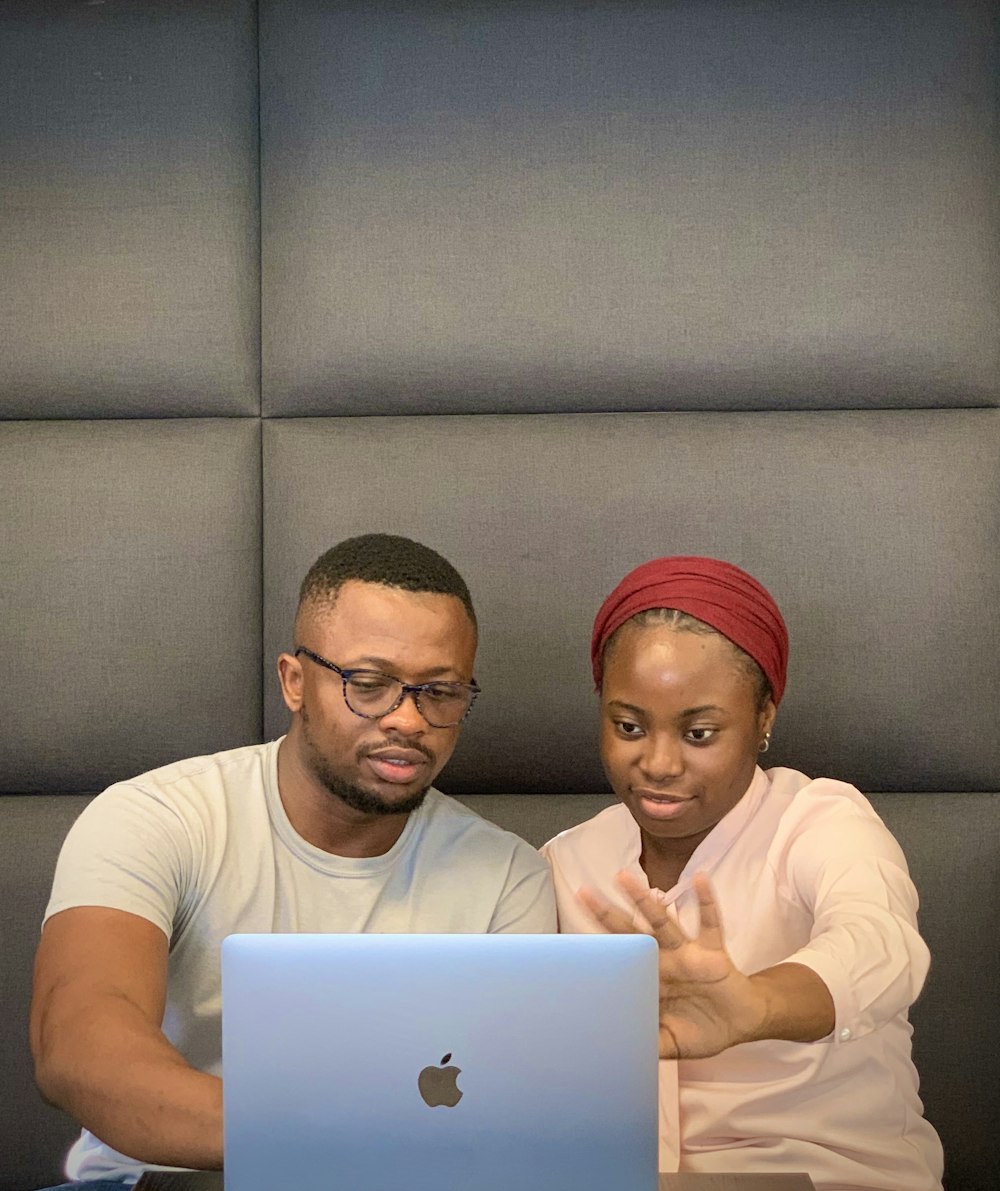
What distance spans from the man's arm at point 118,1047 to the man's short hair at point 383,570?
0.47 m

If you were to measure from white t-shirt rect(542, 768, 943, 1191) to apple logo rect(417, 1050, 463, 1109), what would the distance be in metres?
0.49

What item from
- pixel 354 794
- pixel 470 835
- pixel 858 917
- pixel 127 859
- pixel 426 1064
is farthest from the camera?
pixel 470 835

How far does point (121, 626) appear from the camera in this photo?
87.2 inches

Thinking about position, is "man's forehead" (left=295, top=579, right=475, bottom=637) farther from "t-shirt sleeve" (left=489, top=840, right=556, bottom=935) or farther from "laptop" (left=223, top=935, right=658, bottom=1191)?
"laptop" (left=223, top=935, right=658, bottom=1191)

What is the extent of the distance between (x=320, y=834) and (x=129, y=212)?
39.9 inches

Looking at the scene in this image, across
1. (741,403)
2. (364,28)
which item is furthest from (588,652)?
(364,28)

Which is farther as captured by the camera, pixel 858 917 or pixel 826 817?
pixel 826 817

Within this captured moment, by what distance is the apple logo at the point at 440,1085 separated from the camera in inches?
47.5

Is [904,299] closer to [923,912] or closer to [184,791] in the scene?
[923,912]

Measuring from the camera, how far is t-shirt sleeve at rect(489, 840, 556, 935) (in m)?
1.89

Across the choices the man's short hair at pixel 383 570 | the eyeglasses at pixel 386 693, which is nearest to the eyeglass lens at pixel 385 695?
the eyeglasses at pixel 386 693

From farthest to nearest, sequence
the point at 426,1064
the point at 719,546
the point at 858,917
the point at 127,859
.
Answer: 1. the point at 719,546
2. the point at 127,859
3. the point at 858,917
4. the point at 426,1064

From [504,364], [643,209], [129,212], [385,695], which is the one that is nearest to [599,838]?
[385,695]

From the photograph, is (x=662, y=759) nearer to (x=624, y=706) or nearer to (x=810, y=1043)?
(x=624, y=706)
